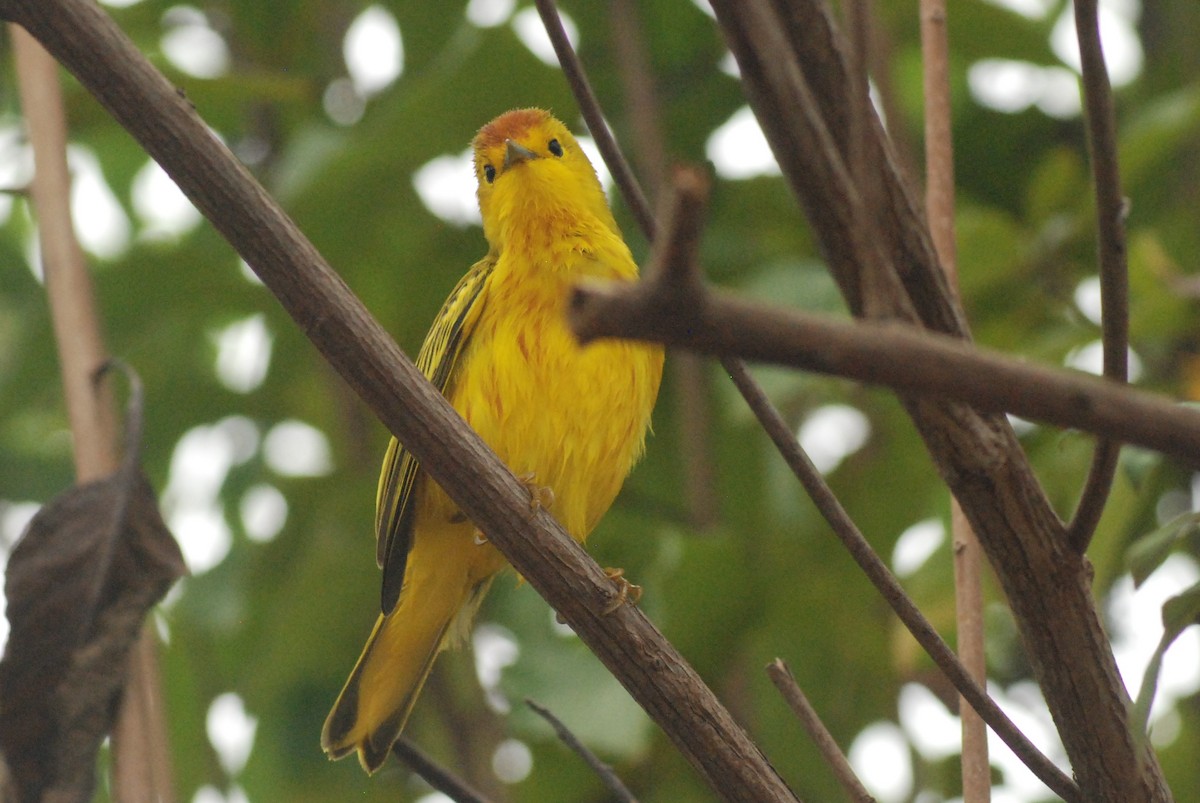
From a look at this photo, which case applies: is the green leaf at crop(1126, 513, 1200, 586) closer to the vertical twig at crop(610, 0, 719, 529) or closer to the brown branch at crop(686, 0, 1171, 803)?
the brown branch at crop(686, 0, 1171, 803)

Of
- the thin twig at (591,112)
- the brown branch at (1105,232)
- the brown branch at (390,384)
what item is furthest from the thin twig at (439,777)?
the brown branch at (1105,232)

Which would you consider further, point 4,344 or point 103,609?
point 4,344

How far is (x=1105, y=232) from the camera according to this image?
1.32m

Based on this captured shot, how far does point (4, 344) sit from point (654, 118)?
1796 mm

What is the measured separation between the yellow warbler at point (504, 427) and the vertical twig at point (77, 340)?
648 millimetres

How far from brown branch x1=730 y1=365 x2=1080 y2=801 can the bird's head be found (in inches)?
68.0

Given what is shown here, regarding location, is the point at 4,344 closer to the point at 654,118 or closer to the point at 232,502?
the point at 232,502

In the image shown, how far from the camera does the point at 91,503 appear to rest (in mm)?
2148

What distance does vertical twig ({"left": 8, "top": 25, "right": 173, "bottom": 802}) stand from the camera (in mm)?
2096

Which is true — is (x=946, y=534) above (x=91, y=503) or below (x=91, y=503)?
above

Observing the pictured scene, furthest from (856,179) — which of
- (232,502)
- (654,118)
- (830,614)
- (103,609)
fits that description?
(232,502)

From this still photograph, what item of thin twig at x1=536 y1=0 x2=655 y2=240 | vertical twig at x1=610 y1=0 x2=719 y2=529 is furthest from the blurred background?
thin twig at x1=536 y1=0 x2=655 y2=240

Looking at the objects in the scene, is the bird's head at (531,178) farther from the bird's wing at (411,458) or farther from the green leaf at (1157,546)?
the green leaf at (1157,546)

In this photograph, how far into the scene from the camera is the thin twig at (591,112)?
1691 millimetres
